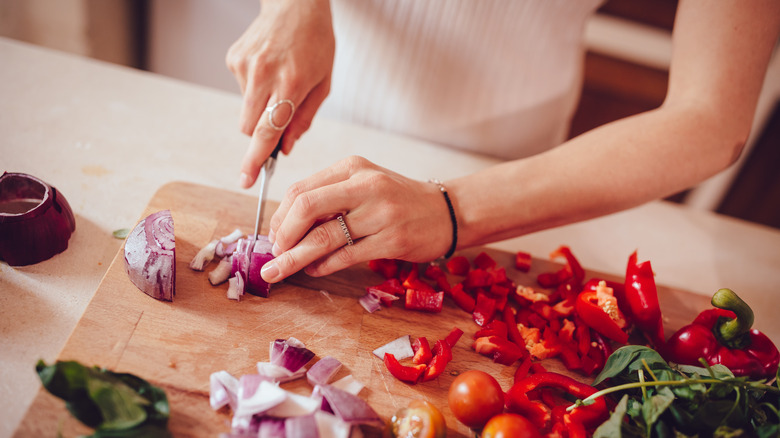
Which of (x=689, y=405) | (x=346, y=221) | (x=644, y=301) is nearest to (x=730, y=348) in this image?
(x=644, y=301)

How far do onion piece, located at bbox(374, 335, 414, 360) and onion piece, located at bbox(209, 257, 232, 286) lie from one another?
1.49 ft

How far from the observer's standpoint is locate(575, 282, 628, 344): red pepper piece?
53.6 inches

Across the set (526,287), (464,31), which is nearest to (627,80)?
(464,31)

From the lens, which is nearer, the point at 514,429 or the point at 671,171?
the point at 514,429

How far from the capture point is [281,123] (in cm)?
140

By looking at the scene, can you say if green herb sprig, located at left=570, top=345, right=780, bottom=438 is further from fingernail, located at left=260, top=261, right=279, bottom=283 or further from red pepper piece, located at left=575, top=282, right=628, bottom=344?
fingernail, located at left=260, top=261, right=279, bottom=283

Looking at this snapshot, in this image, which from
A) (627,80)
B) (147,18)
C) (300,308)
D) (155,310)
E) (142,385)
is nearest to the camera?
(142,385)

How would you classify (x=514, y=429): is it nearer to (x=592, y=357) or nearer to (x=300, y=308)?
(x=592, y=357)

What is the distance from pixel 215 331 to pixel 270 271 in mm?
196

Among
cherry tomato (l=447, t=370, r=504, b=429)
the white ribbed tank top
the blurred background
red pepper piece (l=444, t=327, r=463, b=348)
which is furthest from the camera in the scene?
the blurred background

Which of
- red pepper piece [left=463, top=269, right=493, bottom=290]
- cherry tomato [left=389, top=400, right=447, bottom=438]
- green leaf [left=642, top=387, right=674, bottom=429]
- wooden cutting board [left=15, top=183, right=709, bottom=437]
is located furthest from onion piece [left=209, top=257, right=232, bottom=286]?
green leaf [left=642, top=387, right=674, bottom=429]

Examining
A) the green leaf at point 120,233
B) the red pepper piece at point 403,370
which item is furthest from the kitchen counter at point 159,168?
the red pepper piece at point 403,370

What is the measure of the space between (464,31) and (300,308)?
52.0 inches

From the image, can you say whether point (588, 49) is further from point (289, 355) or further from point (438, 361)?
point (289, 355)
